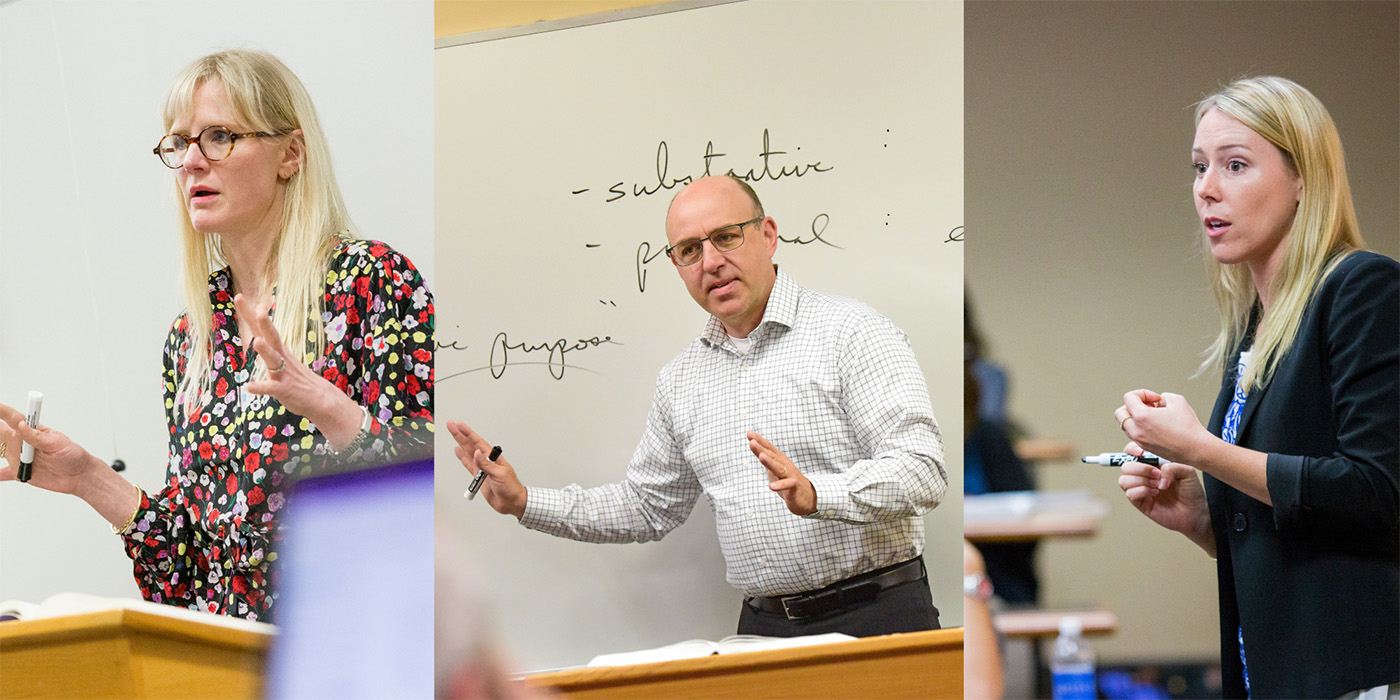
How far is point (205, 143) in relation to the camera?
2.58 metres

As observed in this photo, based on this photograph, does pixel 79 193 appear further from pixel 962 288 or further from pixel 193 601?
pixel 962 288

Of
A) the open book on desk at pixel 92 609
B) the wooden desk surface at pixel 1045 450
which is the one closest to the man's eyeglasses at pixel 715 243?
the wooden desk surface at pixel 1045 450

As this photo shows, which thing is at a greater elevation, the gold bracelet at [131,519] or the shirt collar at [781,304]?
the shirt collar at [781,304]

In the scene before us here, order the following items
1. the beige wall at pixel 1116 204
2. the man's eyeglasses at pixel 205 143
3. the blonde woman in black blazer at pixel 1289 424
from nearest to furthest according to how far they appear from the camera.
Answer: the blonde woman in black blazer at pixel 1289 424 < the beige wall at pixel 1116 204 < the man's eyeglasses at pixel 205 143

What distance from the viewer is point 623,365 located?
7.91ft

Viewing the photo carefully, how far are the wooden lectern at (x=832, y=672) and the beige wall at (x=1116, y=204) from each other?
0.74ft

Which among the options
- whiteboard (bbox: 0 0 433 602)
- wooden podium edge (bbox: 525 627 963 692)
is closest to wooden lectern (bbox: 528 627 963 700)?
wooden podium edge (bbox: 525 627 963 692)

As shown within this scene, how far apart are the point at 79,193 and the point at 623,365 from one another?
1.37 metres

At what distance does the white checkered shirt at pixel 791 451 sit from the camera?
216 centimetres

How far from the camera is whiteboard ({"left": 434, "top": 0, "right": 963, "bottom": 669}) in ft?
7.32

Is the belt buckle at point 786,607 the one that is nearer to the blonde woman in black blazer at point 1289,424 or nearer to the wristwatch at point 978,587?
the wristwatch at point 978,587

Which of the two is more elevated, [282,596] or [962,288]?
[962,288]

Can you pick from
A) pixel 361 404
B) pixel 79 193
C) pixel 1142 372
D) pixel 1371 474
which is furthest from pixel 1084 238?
pixel 79 193

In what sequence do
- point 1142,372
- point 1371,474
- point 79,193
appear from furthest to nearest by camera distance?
point 79,193
point 1142,372
point 1371,474
